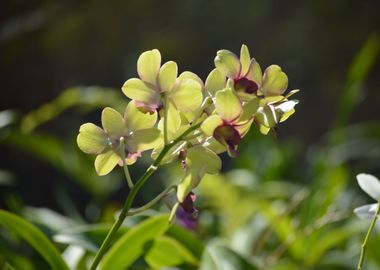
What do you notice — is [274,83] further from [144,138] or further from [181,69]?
[181,69]

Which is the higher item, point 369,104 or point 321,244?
point 321,244

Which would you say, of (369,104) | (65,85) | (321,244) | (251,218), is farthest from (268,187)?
(369,104)

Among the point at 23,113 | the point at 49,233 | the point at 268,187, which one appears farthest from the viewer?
the point at 23,113

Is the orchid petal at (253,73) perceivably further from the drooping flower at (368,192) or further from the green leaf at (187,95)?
the drooping flower at (368,192)

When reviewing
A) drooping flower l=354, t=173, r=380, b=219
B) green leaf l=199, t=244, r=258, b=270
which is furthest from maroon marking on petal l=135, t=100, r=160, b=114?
green leaf l=199, t=244, r=258, b=270

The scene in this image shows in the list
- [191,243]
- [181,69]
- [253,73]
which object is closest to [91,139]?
[253,73]

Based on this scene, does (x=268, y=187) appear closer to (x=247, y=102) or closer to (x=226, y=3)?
(x=226, y=3)
